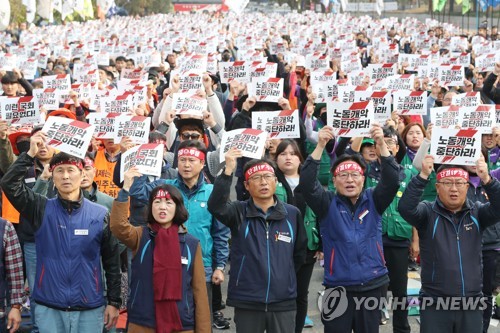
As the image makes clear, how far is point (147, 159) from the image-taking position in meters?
6.97

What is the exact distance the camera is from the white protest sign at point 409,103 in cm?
1117

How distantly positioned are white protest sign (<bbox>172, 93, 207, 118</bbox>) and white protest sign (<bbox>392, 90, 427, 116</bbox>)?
8.64 ft

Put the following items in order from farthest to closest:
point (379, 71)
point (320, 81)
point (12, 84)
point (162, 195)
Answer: point (379, 71)
point (320, 81)
point (12, 84)
point (162, 195)

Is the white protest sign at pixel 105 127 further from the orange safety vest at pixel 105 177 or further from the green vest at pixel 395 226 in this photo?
the green vest at pixel 395 226

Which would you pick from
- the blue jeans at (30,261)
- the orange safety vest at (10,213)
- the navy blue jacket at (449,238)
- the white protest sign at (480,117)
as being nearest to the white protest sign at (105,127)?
the orange safety vest at (10,213)

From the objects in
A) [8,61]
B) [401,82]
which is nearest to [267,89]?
[401,82]

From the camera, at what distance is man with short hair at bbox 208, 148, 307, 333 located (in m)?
6.49

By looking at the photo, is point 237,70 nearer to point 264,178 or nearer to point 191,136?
point 191,136

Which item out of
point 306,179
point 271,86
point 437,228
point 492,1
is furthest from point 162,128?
point 492,1

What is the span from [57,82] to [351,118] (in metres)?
6.72

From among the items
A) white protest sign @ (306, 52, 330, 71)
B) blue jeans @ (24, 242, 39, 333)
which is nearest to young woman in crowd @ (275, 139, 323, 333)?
blue jeans @ (24, 242, 39, 333)

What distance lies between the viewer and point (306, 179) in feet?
22.4

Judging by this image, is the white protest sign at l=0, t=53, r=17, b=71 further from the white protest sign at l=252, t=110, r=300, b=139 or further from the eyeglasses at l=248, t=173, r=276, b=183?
the eyeglasses at l=248, t=173, r=276, b=183

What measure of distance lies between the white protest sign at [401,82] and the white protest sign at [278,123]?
496 centimetres
